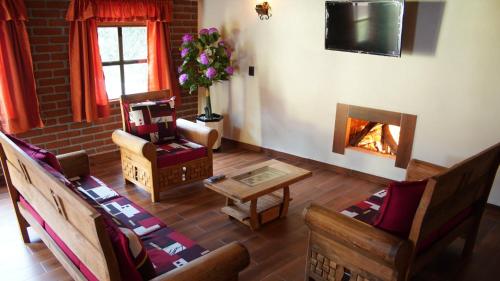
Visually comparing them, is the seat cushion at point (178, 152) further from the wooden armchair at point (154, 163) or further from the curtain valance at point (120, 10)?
the curtain valance at point (120, 10)

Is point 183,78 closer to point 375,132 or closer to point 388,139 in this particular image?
point 375,132

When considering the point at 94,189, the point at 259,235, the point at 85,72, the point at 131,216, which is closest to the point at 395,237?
the point at 259,235

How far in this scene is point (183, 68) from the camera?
190 inches

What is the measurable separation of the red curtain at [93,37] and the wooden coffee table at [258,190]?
1992 millimetres

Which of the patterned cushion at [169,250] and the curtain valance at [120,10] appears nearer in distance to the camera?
the patterned cushion at [169,250]

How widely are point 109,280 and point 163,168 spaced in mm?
2045

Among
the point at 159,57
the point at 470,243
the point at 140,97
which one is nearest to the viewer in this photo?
the point at 470,243

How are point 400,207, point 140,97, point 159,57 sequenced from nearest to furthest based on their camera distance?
point 400,207, point 140,97, point 159,57

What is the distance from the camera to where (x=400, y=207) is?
1.95 metres

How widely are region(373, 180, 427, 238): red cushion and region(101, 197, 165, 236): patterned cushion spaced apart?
1.49 m

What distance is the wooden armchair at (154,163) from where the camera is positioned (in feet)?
11.5

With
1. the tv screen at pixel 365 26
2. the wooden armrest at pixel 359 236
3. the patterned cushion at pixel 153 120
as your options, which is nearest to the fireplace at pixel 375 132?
the tv screen at pixel 365 26

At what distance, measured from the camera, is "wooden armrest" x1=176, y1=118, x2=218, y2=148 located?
152 inches

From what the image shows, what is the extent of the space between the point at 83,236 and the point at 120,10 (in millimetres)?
3333
